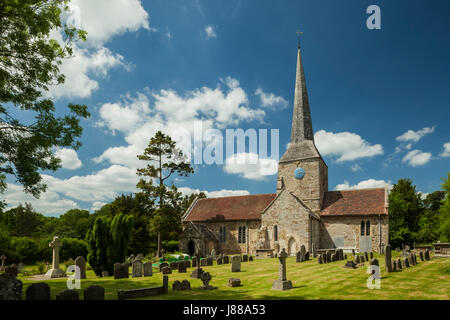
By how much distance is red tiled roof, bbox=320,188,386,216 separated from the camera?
27250 mm

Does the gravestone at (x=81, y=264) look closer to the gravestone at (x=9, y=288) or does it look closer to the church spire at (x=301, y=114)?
the gravestone at (x=9, y=288)

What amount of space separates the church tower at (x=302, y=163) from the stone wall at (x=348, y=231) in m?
1.84

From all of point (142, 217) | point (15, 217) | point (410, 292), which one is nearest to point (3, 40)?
point (410, 292)

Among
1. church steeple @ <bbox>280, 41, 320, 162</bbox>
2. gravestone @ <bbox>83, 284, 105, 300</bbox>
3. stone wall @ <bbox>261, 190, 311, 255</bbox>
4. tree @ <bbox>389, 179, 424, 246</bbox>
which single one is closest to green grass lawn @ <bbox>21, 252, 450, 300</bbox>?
gravestone @ <bbox>83, 284, 105, 300</bbox>

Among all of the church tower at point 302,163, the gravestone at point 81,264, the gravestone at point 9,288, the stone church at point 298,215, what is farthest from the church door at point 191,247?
the gravestone at point 9,288

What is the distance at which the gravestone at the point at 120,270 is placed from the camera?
16422 millimetres

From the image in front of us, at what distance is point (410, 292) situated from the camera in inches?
390

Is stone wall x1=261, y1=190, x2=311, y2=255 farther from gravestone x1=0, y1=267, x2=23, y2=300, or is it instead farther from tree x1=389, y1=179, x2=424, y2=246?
gravestone x1=0, y1=267, x2=23, y2=300

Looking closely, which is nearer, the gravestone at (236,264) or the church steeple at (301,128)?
the gravestone at (236,264)

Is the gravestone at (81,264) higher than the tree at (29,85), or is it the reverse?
the tree at (29,85)

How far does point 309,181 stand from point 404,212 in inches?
544

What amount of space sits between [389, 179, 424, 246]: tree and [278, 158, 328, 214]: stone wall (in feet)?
25.3
